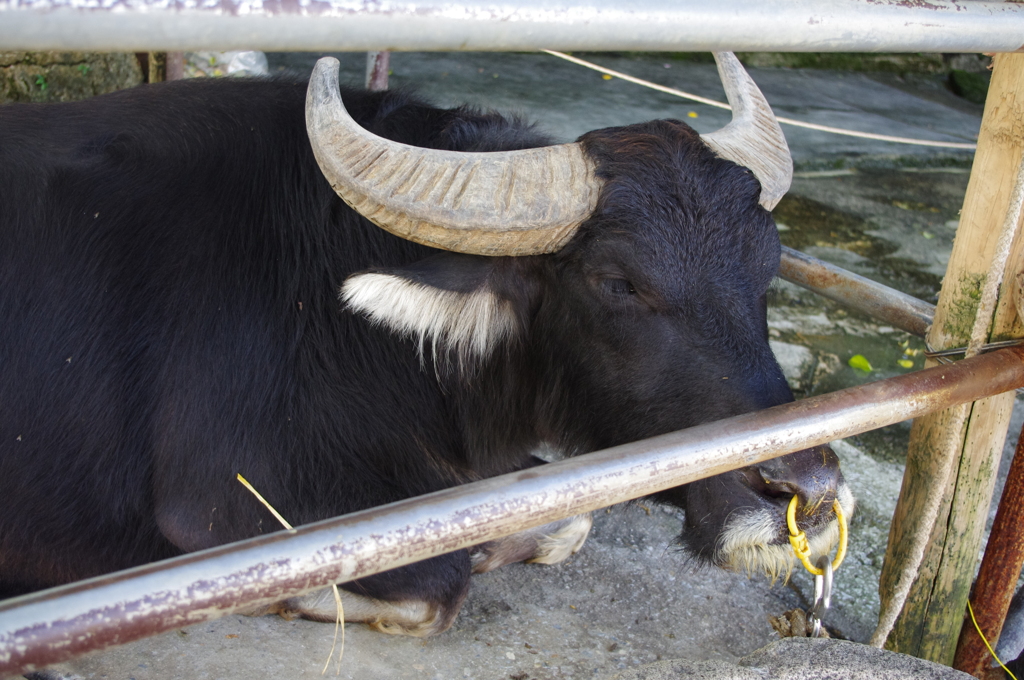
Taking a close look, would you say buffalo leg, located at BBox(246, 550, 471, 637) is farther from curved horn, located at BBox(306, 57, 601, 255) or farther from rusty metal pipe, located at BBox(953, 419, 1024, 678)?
rusty metal pipe, located at BBox(953, 419, 1024, 678)

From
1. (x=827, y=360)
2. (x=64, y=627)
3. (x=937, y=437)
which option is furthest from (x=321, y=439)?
(x=827, y=360)

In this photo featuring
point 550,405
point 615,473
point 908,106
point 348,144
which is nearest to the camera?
point 615,473

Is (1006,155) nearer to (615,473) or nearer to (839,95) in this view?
(615,473)

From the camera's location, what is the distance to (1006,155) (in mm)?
2078

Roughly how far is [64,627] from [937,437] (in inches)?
84.3

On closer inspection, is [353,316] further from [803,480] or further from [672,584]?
[672,584]

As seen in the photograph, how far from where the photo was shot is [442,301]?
80.4 inches

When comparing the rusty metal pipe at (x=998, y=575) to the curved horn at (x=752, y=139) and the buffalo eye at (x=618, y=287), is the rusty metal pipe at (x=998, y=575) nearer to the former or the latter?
the curved horn at (x=752, y=139)

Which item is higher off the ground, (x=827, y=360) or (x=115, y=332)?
(x=115, y=332)

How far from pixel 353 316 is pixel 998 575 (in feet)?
6.41

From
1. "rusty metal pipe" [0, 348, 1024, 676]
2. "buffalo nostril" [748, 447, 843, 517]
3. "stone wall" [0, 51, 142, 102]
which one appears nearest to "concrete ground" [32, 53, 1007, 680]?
"buffalo nostril" [748, 447, 843, 517]

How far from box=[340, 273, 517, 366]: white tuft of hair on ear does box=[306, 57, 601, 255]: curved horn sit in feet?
0.51

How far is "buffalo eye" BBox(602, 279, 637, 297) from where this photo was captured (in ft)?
6.40

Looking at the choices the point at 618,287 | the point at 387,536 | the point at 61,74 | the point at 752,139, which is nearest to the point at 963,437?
the point at 752,139
